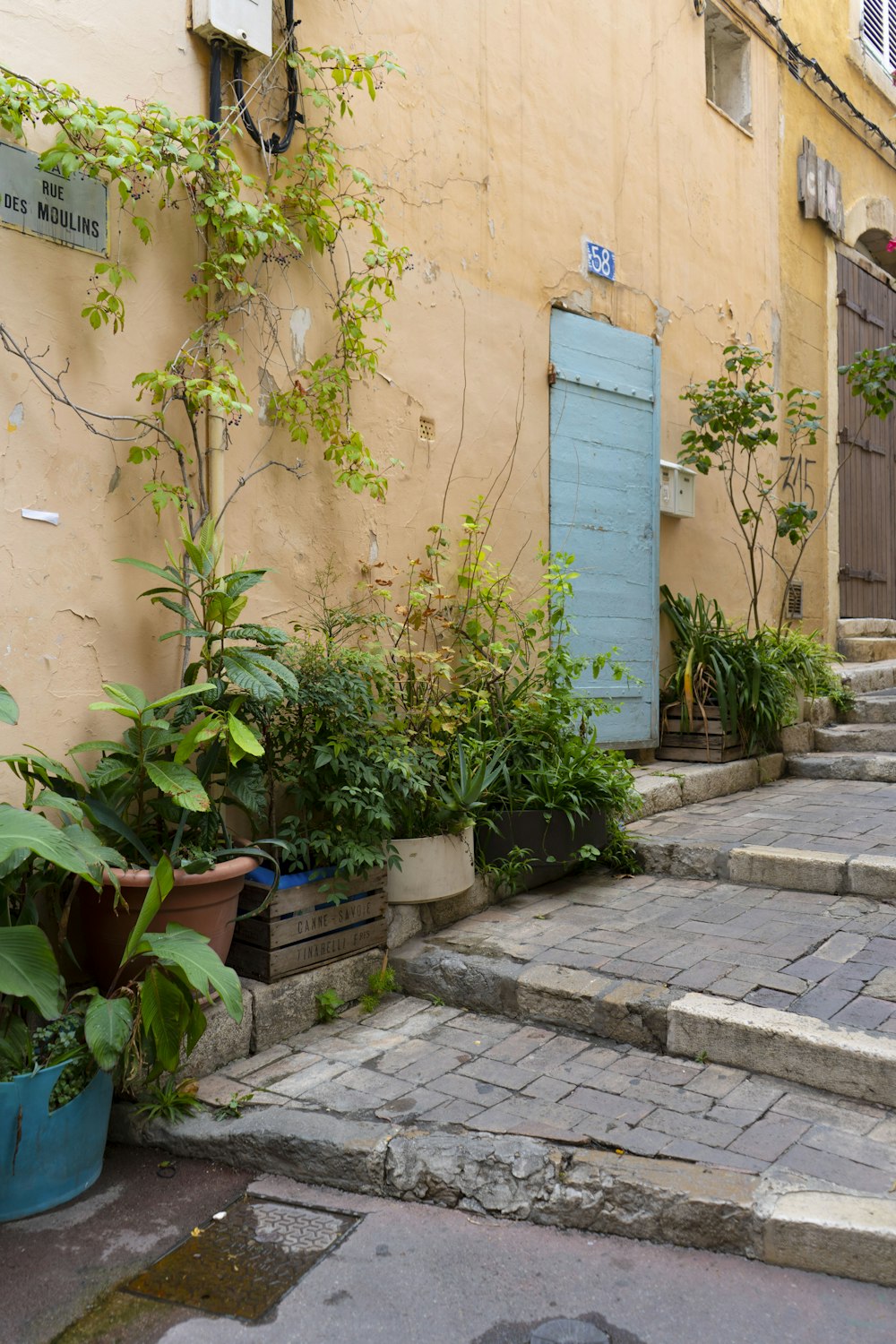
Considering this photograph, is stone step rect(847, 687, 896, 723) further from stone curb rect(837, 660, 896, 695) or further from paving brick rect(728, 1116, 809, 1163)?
paving brick rect(728, 1116, 809, 1163)

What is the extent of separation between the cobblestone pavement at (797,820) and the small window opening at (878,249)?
5.53 metres

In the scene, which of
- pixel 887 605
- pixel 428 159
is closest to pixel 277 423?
pixel 428 159

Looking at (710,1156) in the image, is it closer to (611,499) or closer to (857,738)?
(611,499)

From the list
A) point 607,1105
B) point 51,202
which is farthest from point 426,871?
point 51,202

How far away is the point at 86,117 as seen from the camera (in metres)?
3.26

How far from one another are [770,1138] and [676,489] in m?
4.58

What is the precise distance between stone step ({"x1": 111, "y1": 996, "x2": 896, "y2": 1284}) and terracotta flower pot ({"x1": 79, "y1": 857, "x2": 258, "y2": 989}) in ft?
1.43

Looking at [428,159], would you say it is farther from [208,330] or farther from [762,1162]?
[762,1162]

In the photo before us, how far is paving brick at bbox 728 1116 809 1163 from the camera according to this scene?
266 cm

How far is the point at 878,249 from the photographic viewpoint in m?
9.71

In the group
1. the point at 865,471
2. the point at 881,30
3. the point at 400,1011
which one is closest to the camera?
the point at 400,1011

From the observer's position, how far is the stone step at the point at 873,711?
7074 millimetres

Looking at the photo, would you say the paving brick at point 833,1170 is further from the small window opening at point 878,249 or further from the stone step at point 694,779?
the small window opening at point 878,249

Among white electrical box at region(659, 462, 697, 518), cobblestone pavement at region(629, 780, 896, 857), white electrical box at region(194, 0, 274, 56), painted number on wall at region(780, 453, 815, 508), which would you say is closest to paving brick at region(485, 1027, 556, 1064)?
cobblestone pavement at region(629, 780, 896, 857)
